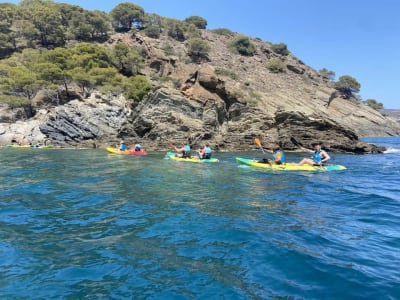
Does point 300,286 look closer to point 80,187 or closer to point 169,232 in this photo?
point 169,232

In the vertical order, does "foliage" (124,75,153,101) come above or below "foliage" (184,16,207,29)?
below

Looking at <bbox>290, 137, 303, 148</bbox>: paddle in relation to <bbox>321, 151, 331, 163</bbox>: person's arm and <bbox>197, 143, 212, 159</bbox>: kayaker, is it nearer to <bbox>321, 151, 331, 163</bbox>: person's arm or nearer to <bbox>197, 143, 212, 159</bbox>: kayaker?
<bbox>321, 151, 331, 163</bbox>: person's arm

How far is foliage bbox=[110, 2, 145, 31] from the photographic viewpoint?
266 feet

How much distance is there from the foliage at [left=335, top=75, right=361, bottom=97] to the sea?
7678 centimetres

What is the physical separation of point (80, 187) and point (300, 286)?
9874 millimetres

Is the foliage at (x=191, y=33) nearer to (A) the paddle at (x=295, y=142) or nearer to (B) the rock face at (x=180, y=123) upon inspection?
(B) the rock face at (x=180, y=123)

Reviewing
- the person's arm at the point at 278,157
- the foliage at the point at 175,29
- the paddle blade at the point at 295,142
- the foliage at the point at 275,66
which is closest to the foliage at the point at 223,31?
the foliage at the point at 175,29

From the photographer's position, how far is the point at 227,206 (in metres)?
10.5

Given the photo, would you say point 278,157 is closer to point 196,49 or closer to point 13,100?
point 13,100

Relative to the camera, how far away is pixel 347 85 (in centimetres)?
8475

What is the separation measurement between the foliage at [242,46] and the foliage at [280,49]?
1009cm

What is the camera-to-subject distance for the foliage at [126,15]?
8107cm

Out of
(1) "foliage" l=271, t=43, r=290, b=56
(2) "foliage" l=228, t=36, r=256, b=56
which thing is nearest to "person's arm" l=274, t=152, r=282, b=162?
(2) "foliage" l=228, t=36, r=256, b=56

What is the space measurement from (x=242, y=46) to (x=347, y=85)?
27920 millimetres
